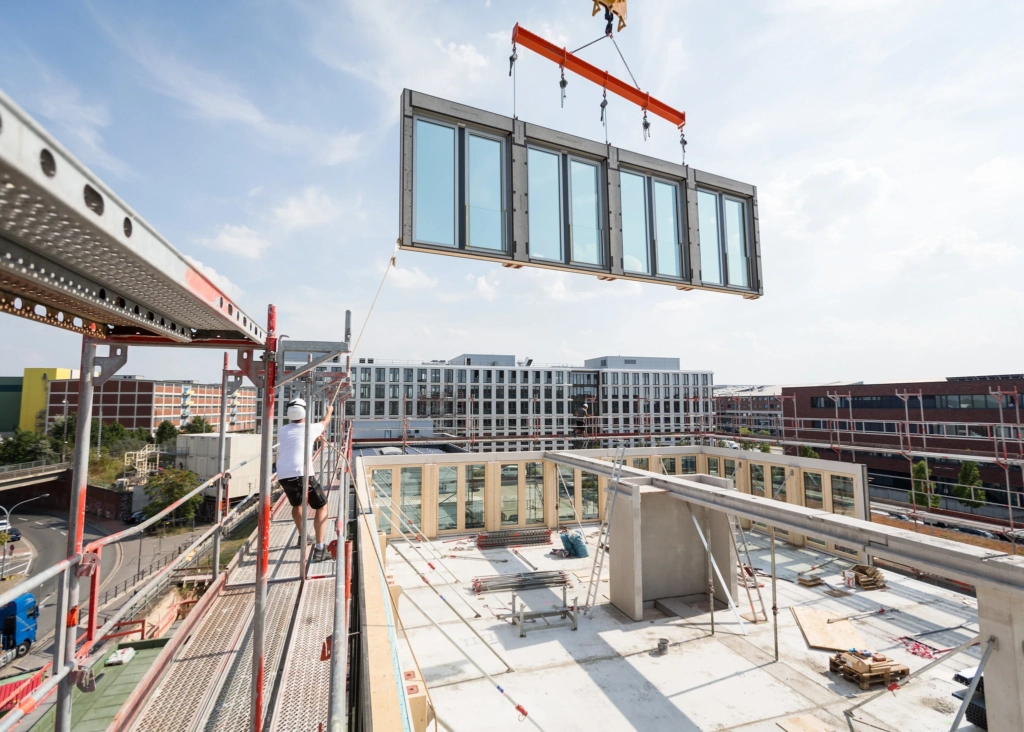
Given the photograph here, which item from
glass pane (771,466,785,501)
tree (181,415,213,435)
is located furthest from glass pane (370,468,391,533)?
tree (181,415,213,435)

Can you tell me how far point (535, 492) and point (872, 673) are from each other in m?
8.96

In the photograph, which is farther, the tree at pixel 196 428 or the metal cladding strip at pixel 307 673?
the tree at pixel 196 428

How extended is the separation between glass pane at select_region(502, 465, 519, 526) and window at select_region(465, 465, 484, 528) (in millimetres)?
683

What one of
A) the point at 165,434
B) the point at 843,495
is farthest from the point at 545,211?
the point at 165,434

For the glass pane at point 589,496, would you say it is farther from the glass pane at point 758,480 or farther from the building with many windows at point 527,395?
the building with many windows at point 527,395

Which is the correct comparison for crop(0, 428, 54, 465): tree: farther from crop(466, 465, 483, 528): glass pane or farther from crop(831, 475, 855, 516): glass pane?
crop(831, 475, 855, 516): glass pane

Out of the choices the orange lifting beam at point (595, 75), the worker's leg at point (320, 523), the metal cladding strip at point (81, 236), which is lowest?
the worker's leg at point (320, 523)

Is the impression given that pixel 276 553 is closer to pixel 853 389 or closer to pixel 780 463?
pixel 780 463

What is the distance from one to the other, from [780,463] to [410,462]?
10.4 m

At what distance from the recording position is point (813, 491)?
13.3 metres

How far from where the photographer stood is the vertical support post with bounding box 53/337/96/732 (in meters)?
2.20

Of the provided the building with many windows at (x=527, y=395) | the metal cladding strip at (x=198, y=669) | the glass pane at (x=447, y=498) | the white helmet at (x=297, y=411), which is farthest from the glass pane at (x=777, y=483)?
the building with many windows at (x=527, y=395)

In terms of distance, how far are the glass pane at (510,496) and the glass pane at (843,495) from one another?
8378mm

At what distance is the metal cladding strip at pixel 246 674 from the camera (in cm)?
278
